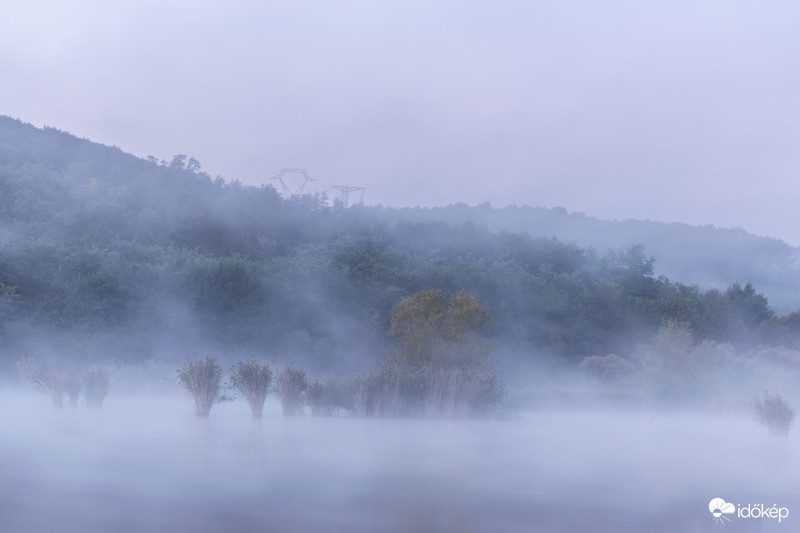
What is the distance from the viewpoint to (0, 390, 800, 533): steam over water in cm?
806

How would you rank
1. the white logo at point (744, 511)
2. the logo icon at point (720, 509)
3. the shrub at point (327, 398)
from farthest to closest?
the shrub at point (327, 398) → the white logo at point (744, 511) → the logo icon at point (720, 509)

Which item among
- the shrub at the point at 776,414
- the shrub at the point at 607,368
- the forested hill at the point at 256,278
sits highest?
the forested hill at the point at 256,278

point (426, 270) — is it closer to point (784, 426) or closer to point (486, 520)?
point (784, 426)

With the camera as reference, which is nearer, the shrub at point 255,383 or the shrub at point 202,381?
the shrub at point 202,381

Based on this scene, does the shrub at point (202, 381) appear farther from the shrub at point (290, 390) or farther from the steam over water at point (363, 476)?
the shrub at point (290, 390)

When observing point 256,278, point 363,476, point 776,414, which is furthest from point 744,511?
point 256,278

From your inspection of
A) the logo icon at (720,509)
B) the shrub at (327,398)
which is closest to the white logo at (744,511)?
the logo icon at (720,509)

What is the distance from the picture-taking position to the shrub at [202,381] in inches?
718

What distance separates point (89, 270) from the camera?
38844 millimetres

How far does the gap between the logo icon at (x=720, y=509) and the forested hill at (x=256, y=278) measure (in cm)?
2278

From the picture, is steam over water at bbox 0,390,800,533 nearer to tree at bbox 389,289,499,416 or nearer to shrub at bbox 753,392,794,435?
shrub at bbox 753,392,794,435

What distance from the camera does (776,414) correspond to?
61.0 feet

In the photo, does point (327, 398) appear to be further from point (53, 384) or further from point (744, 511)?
point (744, 511)

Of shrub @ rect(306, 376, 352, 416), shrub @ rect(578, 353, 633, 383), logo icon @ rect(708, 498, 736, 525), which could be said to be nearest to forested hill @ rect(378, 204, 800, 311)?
shrub @ rect(578, 353, 633, 383)
